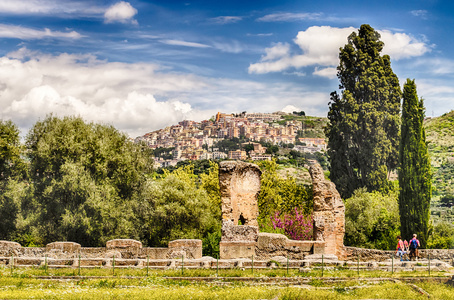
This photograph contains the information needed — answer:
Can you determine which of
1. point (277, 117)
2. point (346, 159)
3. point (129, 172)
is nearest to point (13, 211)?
point (129, 172)

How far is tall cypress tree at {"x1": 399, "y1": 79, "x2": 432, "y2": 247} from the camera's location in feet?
98.6

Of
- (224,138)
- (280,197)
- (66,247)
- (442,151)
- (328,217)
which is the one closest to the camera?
(66,247)

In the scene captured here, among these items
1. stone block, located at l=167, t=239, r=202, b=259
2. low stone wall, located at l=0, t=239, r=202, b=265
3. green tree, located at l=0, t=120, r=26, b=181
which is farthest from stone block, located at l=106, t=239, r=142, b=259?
green tree, located at l=0, t=120, r=26, b=181

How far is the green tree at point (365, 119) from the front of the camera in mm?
40500

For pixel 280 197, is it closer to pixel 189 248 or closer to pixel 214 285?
pixel 189 248

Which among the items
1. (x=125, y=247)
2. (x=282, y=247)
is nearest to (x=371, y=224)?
(x=282, y=247)

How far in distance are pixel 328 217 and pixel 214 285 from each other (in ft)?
33.5

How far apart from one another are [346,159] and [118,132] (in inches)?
807

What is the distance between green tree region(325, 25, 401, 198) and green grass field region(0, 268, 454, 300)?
74.4ft

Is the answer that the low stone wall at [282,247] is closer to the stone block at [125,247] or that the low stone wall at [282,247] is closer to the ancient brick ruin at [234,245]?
the ancient brick ruin at [234,245]

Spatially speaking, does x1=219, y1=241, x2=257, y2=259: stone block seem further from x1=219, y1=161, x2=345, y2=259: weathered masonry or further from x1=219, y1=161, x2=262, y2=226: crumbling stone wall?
x1=219, y1=161, x2=262, y2=226: crumbling stone wall

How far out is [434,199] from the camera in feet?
156

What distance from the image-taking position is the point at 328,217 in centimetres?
2475

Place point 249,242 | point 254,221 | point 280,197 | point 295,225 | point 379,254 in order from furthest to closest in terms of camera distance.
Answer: point 280,197, point 295,225, point 254,221, point 379,254, point 249,242
